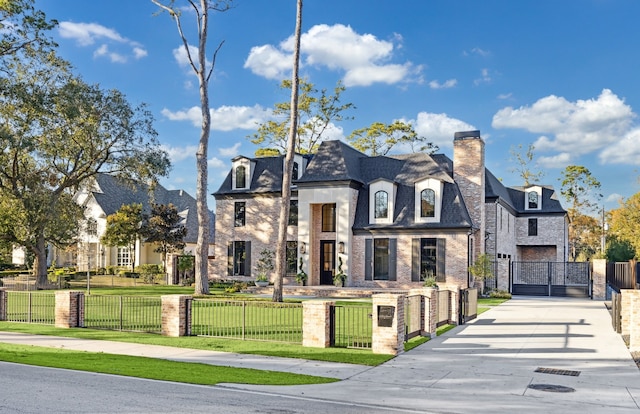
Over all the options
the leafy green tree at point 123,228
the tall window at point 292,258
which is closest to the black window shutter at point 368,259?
the tall window at point 292,258

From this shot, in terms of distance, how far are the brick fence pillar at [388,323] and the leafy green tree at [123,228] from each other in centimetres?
3632

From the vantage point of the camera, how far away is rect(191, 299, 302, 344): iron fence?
49.8 ft

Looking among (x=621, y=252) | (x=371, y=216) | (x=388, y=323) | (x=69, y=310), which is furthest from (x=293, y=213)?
(x=621, y=252)

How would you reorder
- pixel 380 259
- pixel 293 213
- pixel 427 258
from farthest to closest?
pixel 293 213, pixel 380 259, pixel 427 258

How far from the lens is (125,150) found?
115ft

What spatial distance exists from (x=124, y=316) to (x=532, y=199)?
3256 cm

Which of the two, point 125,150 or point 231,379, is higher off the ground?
point 125,150

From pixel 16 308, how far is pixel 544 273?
1293 inches

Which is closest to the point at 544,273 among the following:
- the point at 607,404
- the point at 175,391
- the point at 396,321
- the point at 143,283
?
the point at 143,283

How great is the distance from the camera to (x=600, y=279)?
3131 cm

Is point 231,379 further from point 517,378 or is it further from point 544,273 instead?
point 544,273

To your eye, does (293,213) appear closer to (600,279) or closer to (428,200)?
(428,200)

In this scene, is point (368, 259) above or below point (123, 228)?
below

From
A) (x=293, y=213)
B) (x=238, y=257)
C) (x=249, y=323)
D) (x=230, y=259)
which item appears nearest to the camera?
(x=249, y=323)
